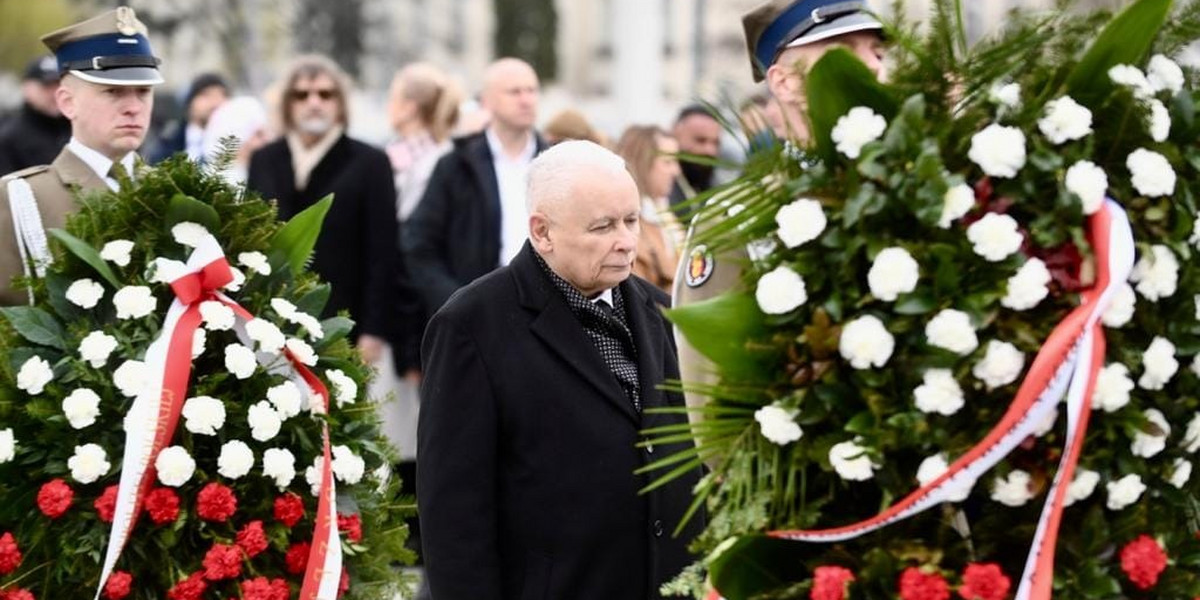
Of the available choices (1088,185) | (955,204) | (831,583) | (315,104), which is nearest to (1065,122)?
(1088,185)

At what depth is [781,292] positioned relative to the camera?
3.40 metres

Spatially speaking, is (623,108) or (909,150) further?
(623,108)

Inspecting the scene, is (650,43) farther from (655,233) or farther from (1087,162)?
(1087,162)

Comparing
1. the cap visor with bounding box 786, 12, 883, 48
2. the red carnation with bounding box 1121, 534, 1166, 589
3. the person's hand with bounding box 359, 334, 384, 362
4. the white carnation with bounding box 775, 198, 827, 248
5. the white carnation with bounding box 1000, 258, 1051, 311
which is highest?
the cap visor with bounding box 786, 12, 883, 48

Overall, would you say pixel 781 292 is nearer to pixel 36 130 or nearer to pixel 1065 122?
pixel 1065 122

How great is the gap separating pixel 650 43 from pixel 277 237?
21.9 m

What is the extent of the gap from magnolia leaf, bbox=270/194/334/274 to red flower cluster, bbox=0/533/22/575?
1.00 m

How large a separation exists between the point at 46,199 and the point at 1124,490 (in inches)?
142

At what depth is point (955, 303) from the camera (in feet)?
10.9

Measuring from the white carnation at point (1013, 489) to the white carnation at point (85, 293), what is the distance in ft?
8.64

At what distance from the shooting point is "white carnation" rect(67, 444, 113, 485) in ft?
16.3

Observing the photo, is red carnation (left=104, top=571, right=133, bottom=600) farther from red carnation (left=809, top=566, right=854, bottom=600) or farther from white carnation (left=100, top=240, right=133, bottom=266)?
red carnation (left=809, top=566, right=854, bottom=600)

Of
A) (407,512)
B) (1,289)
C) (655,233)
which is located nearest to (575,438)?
(407,512)

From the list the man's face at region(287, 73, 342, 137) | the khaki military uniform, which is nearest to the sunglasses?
the man's face at region(287, 73, 342, 137)
